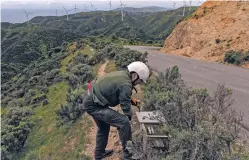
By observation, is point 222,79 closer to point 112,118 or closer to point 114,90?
point 112,118

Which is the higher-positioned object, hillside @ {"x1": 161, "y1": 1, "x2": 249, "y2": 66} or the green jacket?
the green jacket

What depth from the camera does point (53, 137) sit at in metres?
10.5

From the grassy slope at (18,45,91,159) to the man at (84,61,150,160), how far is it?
2.24 meters

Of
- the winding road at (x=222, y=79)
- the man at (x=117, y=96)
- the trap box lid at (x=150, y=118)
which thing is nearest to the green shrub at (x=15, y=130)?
the trap box lid at (x=150, y=118)

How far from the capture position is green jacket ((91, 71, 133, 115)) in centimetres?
497

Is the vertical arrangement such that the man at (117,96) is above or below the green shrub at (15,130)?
above

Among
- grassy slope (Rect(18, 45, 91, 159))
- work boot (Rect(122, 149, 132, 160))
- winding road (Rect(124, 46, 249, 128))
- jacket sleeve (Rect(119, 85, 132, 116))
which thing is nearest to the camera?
jacket sleeve (Rect(119, 85, 132, 116))

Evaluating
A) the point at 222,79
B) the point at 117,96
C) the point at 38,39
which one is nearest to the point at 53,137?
the point at 117,96

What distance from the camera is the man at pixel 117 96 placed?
500cm

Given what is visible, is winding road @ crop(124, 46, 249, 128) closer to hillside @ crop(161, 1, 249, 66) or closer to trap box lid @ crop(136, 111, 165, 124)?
trap box lid @ crop(136, 111, 165, 124)

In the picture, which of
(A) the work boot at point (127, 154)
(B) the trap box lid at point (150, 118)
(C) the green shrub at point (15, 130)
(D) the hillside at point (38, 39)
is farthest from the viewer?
(D) the hillside at point (38, 39)

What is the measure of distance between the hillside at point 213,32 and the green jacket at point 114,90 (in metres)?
19.8

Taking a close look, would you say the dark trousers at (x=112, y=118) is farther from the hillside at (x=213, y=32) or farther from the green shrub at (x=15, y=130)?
the hillside at (x=213, y=32)

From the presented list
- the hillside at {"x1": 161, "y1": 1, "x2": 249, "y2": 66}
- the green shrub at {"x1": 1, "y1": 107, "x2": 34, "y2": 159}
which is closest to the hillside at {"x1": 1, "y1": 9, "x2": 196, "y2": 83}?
the hillside at {"x1": 161, "y1": 1, "x2": 249, "y2": 66}
